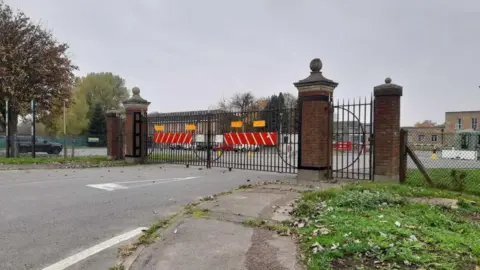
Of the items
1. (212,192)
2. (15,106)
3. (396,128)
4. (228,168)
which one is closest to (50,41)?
(15,106)

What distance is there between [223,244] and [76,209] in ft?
12.8

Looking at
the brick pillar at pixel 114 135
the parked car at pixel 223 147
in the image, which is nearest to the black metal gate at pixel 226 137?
the parked car at pixel 223 147

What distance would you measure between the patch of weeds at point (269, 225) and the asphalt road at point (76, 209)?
5.78 feet

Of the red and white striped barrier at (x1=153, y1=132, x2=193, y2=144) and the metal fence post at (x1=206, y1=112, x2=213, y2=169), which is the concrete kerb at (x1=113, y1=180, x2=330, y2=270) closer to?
the metal fence post at (x1=206, y1=112, x2=213, y2=169)

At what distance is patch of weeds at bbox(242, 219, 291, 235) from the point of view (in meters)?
5.17

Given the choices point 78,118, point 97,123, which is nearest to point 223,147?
point 97,123

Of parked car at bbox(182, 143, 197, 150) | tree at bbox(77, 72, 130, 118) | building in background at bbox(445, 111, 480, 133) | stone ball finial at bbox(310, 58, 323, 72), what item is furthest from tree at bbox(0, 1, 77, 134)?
building in background at bbox(445, 111, 480, 133)

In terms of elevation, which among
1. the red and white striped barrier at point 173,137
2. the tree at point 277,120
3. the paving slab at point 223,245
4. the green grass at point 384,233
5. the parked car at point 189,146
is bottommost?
the paving slab at point 223,245

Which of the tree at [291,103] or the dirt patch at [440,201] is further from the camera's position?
the tree at [291,103]

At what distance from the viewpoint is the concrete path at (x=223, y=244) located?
3.99 meters

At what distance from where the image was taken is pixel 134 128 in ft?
58.5

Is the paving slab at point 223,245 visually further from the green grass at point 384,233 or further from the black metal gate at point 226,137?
the black metal gate at point 226,137

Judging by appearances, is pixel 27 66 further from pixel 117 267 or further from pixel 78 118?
pixel 78 118

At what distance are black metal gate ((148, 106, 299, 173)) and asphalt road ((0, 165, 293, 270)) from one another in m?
2.15
